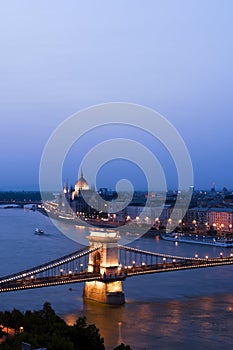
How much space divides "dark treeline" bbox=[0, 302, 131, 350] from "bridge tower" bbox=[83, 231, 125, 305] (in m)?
1.76

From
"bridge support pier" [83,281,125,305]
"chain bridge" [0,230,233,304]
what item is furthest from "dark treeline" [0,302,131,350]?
"bridge support pier" [83,281,125,305]

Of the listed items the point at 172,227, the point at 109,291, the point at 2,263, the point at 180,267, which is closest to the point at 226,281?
the point at 180,267

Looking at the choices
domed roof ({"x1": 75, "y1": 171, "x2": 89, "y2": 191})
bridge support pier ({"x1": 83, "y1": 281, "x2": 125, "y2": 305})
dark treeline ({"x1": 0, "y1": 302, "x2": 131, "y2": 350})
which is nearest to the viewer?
dark treeline ({"x1": 0, "y1": 302, "x2": 131, "y2": 350})

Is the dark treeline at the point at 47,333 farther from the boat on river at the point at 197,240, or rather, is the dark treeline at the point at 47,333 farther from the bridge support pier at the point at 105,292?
the boat on river at the point at 197,240

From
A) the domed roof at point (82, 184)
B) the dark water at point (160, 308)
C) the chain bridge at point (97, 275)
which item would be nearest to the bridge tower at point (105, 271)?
the chain bridge at point (97, 275)

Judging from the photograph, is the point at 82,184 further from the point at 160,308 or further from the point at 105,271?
the point at 160,308

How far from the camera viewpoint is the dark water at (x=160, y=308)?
5.84 metres

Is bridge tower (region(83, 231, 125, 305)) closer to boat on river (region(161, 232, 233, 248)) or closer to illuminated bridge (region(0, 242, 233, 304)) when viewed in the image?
illuminated bridge (region(0, 242, 233, 304))

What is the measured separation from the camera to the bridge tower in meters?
7.32

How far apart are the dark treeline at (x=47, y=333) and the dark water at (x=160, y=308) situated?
0.65 meters

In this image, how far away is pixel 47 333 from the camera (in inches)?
191

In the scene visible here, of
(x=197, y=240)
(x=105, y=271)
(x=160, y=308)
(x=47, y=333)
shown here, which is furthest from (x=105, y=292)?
(x=197, y=240)

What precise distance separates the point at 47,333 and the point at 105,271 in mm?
2892

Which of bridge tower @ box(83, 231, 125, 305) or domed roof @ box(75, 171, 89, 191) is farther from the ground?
domed roof @ box(75, 171, 89, 191)
